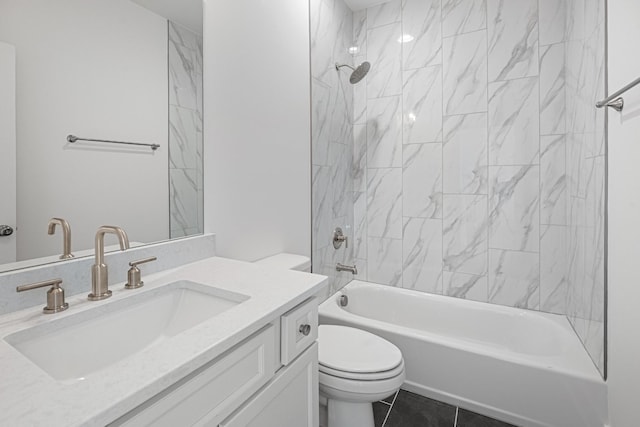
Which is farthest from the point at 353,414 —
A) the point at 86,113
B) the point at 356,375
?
the point at 86,113

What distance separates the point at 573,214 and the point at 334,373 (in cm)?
164

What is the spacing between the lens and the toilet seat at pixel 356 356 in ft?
4.47

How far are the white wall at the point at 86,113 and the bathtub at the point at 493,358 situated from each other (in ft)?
4.56

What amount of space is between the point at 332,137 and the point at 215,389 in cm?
193

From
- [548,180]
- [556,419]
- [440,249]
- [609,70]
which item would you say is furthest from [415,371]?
[609,70]

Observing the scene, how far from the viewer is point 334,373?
1.38 m

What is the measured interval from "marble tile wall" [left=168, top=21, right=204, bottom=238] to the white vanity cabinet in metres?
0.64

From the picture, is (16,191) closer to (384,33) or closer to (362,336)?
(362,336)

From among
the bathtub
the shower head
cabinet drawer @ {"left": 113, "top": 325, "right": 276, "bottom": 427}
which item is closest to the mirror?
cabinet drawer @ {"left": 113, "top": 325, "right": 276, "bottom": 427}

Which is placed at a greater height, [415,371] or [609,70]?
[609,70]

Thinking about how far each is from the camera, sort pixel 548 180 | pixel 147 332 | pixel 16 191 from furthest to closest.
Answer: pixel 548 180, pixel 147 332, pixel 16 191

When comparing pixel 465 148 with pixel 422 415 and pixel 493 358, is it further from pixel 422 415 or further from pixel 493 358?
pixel 422 415

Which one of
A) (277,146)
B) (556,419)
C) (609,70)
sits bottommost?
(556,419)

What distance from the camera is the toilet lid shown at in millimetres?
1393
